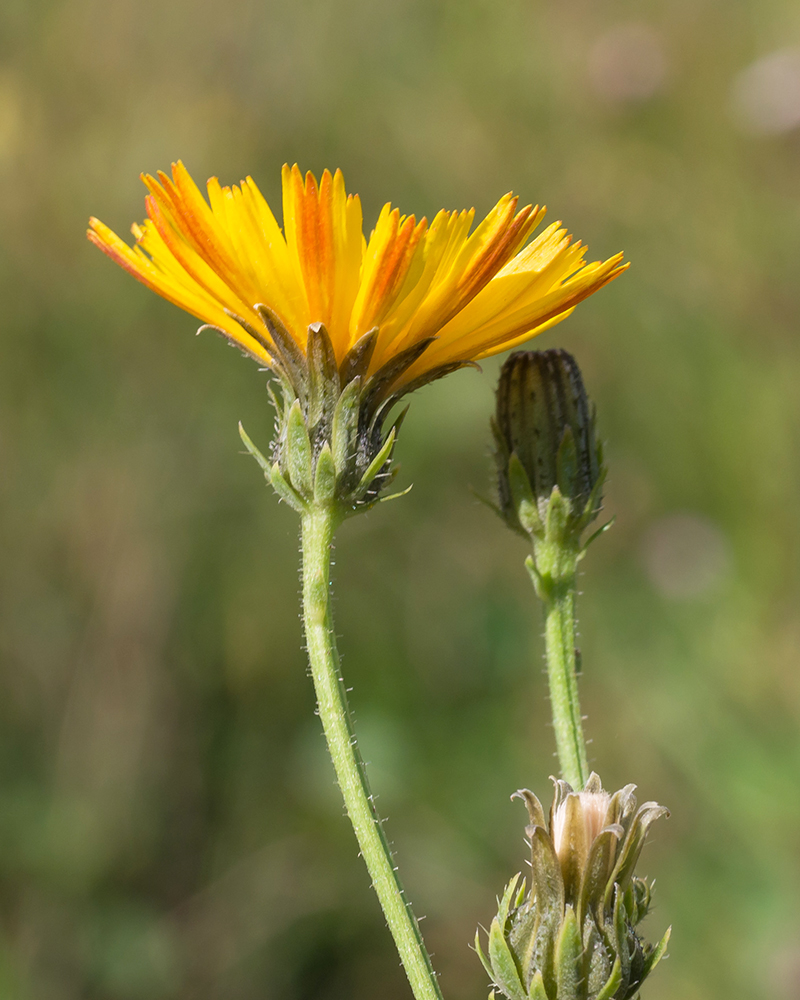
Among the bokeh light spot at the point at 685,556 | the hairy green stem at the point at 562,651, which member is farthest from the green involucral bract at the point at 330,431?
the bokeh light spot at the point at 685,556

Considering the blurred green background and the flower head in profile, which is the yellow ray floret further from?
the blurred green background

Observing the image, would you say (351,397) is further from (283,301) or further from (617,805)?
(617,805)

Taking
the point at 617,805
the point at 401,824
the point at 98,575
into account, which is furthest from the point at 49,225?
the point at 617,805

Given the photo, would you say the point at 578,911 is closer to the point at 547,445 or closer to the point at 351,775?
the point at 351,775

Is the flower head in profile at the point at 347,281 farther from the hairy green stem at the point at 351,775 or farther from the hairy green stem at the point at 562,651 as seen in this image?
the hairy green stem at the point at 562,651

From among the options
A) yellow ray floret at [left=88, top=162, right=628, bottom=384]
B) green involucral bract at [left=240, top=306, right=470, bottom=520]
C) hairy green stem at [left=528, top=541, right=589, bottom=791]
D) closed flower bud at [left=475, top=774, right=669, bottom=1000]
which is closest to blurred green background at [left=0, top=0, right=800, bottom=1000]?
hairy green stem at [left=528, top=541, right=589, bottom=791]

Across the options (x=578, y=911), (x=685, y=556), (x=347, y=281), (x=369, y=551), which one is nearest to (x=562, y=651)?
(x=578, y=911)
